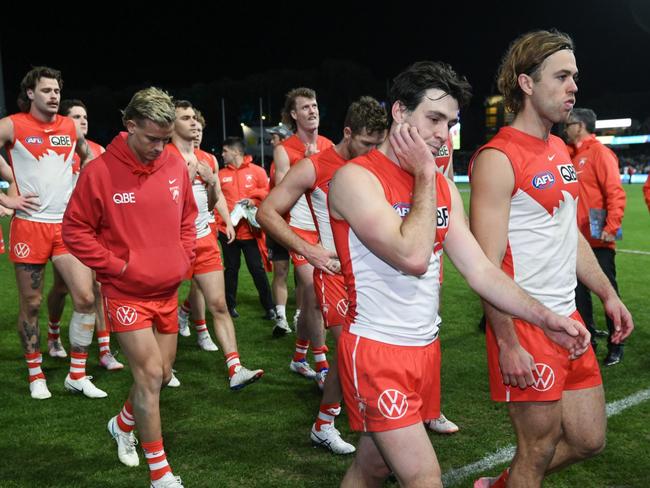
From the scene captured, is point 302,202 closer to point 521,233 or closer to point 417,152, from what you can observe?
point 521,233

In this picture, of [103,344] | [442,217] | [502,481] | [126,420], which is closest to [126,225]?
[126,420]

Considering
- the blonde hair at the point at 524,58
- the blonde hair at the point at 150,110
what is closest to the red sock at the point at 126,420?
the blonde hair at the point at 150,110

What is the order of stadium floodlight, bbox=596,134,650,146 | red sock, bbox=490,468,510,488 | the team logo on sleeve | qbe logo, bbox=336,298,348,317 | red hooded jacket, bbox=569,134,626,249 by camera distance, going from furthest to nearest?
stadium floodlight, bbox=596,134,650,146
red hooded jacket, bbox=569,134,626,249
qbe logo, bbox=336,298,348,317
the team logo on sleeve
red sock, bbox=490,468,510,488

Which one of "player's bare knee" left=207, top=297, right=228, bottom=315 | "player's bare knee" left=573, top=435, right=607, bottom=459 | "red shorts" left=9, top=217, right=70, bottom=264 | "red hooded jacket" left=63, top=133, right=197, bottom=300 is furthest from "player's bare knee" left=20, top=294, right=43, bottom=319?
"player's bare knee" left=573, top=435, right=607, bottom=459

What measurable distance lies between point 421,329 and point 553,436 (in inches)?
34.9

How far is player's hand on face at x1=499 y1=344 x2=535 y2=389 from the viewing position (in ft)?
9.57

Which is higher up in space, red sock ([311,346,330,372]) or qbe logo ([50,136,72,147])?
qbe logo ([50,136,72,147])

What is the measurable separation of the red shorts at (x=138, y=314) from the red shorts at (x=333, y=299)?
1040mm

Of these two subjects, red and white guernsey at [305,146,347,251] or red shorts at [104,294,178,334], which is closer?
red shorts at [104,294,178,334]

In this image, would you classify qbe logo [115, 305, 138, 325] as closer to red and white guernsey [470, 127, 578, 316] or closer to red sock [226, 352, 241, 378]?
red sock [226, 352, 241, 378]

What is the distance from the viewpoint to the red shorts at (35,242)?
19.1 feet

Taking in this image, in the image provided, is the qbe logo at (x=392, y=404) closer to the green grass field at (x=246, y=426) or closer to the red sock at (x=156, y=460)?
the green grass field at (x=246, y=426)

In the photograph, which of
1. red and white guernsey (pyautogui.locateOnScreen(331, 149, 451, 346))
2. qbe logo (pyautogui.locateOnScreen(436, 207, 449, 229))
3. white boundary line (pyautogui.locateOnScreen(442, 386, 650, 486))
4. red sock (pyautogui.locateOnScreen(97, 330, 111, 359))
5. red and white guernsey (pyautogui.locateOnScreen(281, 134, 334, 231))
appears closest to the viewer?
red and white guernsey (pyautogui.locateOnScreen(331, 149, 451, 346))

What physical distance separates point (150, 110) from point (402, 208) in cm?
190
